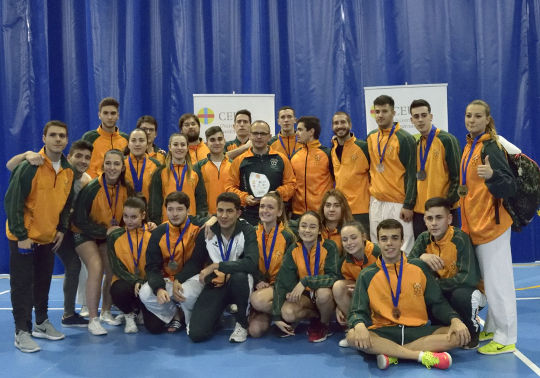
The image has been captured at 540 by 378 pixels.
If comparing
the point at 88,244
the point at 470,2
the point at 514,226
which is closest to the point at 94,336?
the point at 88,244

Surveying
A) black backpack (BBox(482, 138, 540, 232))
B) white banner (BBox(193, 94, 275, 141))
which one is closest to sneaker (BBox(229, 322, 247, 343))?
black backpack (BBox(482, 138, 540, 232))

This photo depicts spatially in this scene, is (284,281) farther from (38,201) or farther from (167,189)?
(38,201)

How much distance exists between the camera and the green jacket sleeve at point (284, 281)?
4.47 meters

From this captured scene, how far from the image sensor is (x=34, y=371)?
3850mm

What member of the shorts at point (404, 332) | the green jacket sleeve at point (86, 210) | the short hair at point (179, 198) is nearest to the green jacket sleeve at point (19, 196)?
the green jacket sleeve at point (86, 210)

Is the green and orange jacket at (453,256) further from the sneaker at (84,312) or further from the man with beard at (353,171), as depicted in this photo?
the sneaker at (84,312)

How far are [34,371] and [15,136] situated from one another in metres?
5.18

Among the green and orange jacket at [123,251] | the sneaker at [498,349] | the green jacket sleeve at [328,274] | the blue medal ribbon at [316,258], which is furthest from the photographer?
the green and orange jacket at [123,251]

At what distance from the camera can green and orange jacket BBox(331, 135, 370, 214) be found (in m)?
5.11

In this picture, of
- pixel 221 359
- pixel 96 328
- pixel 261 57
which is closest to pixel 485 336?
pixel 221 359

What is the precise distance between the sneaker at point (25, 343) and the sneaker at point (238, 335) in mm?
1623

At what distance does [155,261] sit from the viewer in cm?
472

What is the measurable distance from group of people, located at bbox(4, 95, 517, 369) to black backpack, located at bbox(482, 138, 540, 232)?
0.09m

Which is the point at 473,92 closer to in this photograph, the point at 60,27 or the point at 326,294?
the point at 326,294
